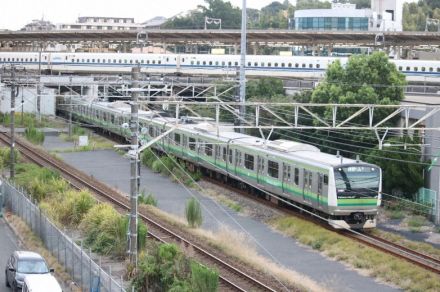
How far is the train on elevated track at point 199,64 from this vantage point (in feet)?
184

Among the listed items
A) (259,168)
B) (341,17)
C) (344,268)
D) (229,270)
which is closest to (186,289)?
(229,270)

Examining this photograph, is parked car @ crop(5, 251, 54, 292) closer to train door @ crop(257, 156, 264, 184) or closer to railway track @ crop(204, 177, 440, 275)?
railway track @ crop(204, 177, 440, 275)

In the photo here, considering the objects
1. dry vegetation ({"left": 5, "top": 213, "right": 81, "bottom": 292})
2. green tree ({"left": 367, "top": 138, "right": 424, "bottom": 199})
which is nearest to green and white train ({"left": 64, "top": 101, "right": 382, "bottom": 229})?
green tree ({"left": 367, "top": 138, "right": 424, "bottom": 199})

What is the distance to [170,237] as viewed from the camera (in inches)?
Result: 935

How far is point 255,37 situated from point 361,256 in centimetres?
4985

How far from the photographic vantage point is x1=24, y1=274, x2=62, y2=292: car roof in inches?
660

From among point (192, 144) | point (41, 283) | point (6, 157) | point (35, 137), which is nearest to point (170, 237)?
point (41, 283)

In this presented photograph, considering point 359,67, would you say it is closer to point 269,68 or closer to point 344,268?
point 344,268

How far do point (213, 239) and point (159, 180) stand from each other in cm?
1365

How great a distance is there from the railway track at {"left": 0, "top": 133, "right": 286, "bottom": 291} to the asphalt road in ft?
12.4

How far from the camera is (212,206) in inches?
1204

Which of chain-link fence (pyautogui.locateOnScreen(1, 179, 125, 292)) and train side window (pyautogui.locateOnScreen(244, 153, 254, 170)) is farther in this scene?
train side window (pyautogui.locateOnScreen(244, 153, 254, 170))

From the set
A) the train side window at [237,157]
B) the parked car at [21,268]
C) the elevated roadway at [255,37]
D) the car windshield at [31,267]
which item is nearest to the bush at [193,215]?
the train side window at [237,157]

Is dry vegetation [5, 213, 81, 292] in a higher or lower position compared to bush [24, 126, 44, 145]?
lower
